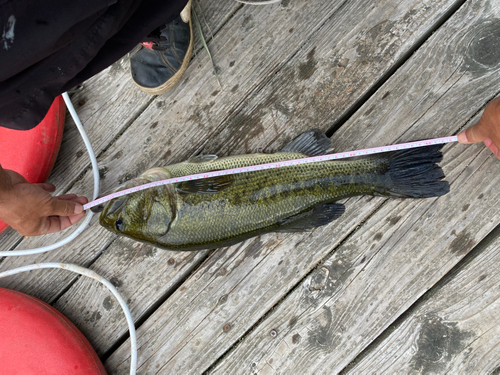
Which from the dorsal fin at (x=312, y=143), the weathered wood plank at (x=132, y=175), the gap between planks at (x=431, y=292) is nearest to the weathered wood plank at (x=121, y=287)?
the weathered wood plank at (x=132, y=175)

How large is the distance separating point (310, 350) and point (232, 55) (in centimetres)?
245

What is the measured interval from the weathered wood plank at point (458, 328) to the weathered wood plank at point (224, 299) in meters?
0.87

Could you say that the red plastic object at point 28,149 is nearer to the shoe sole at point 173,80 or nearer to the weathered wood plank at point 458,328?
the shoe sole at point 173,80

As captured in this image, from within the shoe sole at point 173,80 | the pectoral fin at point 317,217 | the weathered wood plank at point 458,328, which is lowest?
the weathered wood plank at point 458,328

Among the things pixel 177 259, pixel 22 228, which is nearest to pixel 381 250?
pixel 177 259

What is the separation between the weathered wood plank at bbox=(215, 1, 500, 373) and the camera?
2307 mm

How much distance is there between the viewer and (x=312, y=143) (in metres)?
2.32

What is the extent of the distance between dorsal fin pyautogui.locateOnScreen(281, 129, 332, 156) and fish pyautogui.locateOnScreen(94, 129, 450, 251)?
0.16 meters

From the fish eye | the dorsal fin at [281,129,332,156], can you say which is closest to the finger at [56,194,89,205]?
the fish eye

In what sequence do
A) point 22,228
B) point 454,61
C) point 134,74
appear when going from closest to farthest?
1. point 22,228
2. point 454,61
3. point 134,74

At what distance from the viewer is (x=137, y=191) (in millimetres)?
2178

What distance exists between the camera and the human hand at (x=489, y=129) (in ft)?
6.15

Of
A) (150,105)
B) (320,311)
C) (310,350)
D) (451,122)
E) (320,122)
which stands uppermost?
(150,105)

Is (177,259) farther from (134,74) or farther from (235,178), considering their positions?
(134,74)
